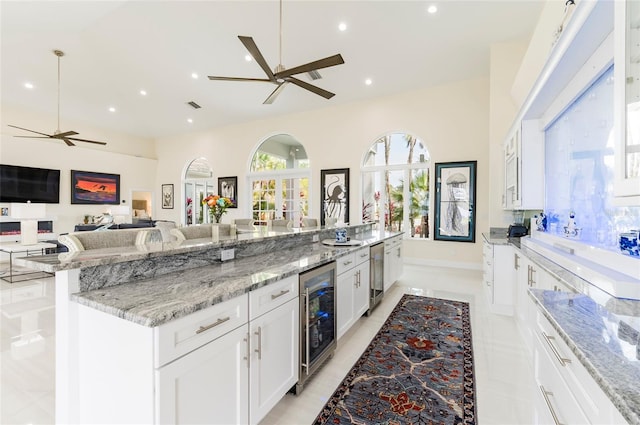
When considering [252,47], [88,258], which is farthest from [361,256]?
[252,47]

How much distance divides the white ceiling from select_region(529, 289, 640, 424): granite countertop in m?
4.29

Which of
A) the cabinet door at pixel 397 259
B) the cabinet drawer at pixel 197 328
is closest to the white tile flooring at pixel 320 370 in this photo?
the cabinet door at pixel 397 259

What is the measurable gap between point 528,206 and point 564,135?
2.96 ft

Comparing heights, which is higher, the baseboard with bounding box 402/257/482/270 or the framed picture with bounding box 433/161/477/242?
the framed picture with bounding box 433/161/477/242

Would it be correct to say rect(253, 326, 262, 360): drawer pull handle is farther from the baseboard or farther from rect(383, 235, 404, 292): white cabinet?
the baseboard

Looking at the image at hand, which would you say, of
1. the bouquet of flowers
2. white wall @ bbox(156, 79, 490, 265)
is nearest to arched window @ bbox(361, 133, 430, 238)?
white wall @ bbox(156, 79, 490, 265)

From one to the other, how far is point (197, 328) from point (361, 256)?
6.72 feet

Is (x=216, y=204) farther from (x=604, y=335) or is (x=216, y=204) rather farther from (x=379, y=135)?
(x=379, y=135)

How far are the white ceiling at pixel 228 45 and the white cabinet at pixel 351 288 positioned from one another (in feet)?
11.9

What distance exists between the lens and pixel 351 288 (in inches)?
107

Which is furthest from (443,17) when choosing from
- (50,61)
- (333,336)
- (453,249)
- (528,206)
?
(50,61)

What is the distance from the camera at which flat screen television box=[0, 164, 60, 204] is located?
6.97m

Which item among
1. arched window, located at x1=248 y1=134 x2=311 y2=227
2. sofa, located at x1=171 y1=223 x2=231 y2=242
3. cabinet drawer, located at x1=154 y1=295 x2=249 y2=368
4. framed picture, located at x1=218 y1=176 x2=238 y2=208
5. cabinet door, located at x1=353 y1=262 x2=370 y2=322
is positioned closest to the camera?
cabinet drawer, located at x1=154 y1=295 x2=249 y2=368

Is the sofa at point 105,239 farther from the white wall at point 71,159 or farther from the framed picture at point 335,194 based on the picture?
the white wall at point 71,159
